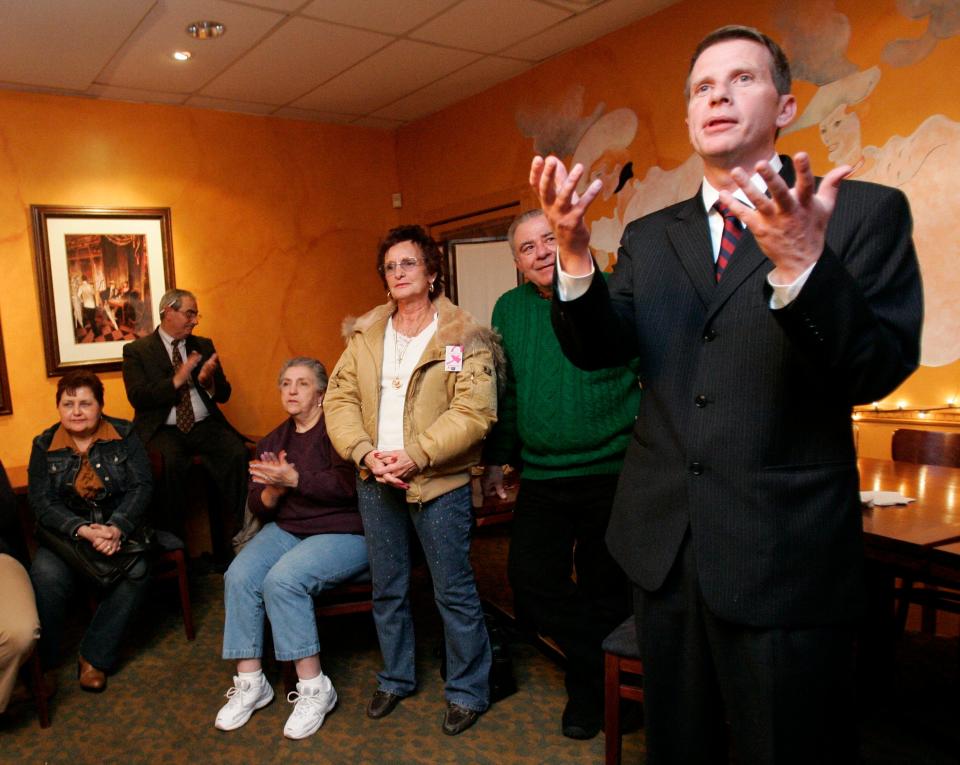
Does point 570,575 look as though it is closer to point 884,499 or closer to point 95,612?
point 884,499

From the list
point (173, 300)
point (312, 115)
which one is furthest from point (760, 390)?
point (312, 115)

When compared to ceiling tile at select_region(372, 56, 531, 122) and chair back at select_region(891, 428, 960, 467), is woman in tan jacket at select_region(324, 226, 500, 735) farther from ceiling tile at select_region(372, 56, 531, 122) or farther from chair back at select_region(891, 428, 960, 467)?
ceiling tile at select_region(372, 56, 531, 122)

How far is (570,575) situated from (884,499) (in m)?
0.95

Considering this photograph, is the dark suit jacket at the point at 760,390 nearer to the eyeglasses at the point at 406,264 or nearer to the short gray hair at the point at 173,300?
the eyeglasses at the point at 406,264

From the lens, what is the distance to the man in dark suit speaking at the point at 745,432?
3.34ft

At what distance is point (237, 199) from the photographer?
16.3 feet

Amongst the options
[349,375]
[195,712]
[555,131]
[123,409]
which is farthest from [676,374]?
[123,409]

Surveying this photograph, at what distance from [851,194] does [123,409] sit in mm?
4468

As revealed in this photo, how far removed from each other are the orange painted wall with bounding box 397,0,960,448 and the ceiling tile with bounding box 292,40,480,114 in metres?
0.48

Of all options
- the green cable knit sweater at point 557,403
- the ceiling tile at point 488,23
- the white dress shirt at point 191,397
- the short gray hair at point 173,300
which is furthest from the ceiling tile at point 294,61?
the green cable knit sweater at point 557,403

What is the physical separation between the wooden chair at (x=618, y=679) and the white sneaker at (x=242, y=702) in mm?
1336

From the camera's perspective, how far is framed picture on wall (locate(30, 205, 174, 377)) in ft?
14.1

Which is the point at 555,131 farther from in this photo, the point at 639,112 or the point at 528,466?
the point at 528,466

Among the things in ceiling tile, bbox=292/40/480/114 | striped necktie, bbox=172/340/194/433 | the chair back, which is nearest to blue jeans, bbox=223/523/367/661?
striped necktie, bbox=172/340/194/433
